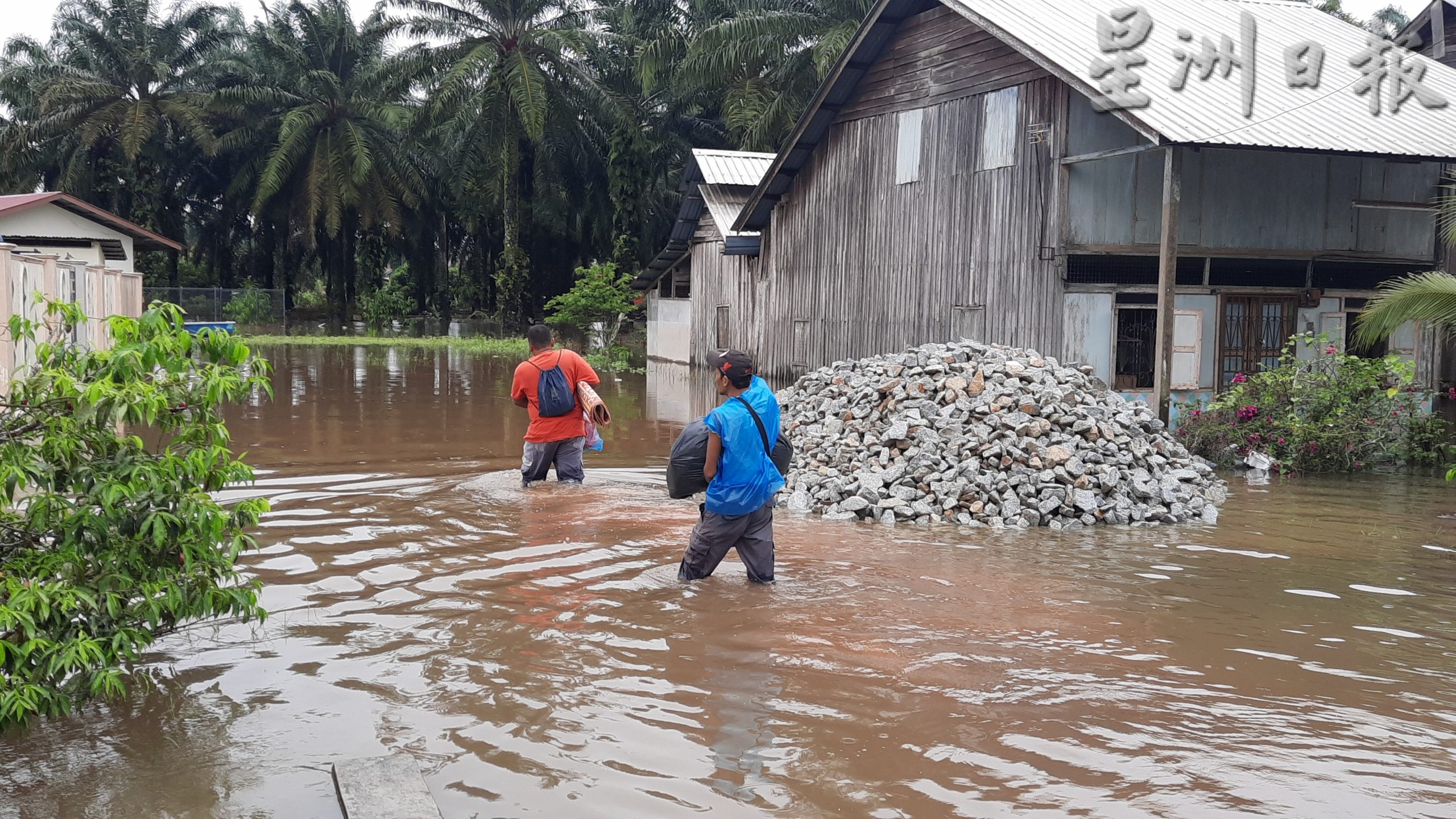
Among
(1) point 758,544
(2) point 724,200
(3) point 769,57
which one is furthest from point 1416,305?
(3) point 769,57

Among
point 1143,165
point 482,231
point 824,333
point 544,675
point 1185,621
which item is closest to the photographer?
point 544,675

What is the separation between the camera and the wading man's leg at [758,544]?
7.23m

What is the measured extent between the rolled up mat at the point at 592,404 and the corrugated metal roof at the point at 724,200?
55.5 feet

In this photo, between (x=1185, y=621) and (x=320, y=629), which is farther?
(x=1185, y=621)

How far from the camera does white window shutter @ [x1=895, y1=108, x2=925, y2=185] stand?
711 inches

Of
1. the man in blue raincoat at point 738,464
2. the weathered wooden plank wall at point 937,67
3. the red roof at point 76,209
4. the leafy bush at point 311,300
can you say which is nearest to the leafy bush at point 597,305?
the red roof at point 76,209

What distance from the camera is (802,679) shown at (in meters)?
5.61

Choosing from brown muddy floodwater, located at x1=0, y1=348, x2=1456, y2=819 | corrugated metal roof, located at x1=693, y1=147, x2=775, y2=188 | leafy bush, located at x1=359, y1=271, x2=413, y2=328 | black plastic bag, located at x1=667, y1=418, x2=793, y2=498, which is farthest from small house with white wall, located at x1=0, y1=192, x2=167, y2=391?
leafy bush, located at x1=359, y1=271, x2=413, y2=328

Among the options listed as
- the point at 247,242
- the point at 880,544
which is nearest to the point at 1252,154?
the point at 880,544

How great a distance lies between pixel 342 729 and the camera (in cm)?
491

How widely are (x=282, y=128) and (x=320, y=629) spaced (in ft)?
124

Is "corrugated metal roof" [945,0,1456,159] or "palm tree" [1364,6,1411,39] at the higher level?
"palm tree" [1364,6,1411,39]

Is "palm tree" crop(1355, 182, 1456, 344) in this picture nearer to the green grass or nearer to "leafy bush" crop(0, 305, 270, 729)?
"leafy bush" crop(0, 305, 270, 729)

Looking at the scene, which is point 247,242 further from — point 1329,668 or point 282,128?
point 1329,668
